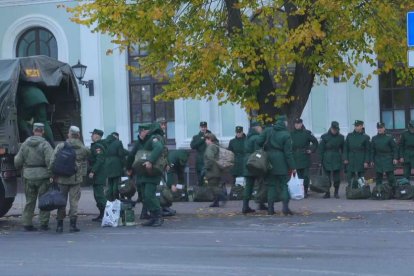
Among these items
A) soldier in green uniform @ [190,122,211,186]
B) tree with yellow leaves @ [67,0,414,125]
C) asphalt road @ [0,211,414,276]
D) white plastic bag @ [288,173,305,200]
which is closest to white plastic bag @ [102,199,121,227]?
asphalt road @ [0,211,414,276]

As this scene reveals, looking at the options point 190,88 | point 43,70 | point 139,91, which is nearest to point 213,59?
point 190,88

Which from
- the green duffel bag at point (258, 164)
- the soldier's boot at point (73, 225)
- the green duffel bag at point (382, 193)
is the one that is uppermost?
the green duffel bag at point (258, 164)

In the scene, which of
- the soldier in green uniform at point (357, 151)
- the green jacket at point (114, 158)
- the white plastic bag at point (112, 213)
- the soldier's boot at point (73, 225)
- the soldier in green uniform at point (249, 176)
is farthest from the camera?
the soldier in green uniform at point (357, 151)

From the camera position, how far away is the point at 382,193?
1811 centimetres

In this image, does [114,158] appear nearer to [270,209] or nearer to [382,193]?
[270,209]

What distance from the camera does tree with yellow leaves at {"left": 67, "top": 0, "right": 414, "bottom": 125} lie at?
1633 centimetres

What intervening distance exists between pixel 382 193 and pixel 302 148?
2.06 m

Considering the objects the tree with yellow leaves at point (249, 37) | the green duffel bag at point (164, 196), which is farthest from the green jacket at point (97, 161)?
the tree with yellow leaves at point (249, 37)

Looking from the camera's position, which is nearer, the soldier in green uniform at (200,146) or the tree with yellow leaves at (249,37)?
the tree with yellow leaves at (249,37)

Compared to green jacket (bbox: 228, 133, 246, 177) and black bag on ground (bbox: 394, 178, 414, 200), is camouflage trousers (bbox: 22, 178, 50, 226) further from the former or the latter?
black bag on ground (bbox: 394, 178, 414, 200)

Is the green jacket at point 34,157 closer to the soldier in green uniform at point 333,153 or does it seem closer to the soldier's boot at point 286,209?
the soldier's boot at point 286,209

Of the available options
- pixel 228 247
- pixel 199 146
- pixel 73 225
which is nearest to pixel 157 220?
pixel 73 225

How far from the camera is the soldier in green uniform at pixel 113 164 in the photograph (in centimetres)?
1627

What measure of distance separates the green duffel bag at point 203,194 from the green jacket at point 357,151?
304 cm
